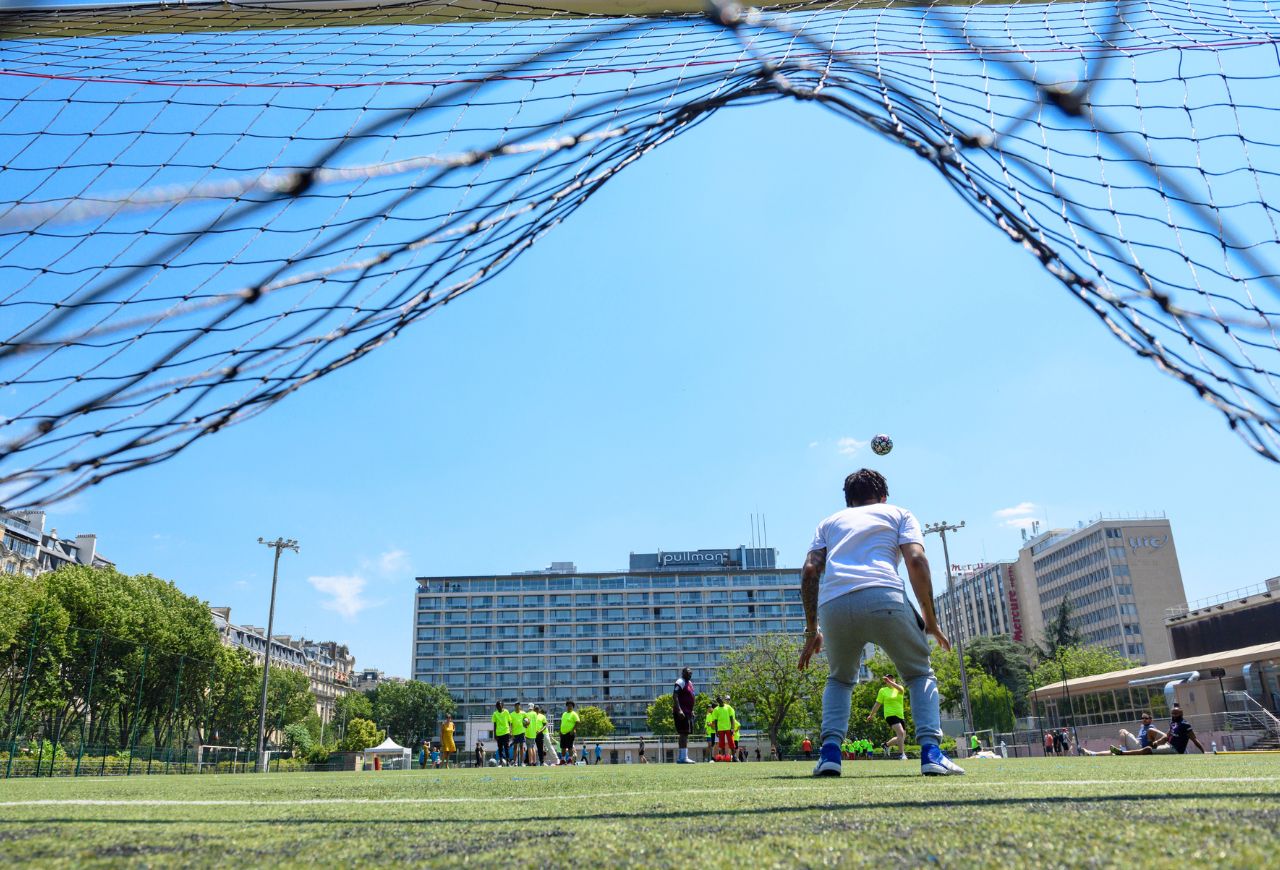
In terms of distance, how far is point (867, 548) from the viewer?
445 centimetres

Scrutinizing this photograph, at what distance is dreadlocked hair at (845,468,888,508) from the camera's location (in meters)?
4.90

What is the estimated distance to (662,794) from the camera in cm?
343

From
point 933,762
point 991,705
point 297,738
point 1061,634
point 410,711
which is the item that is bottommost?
point 297,738

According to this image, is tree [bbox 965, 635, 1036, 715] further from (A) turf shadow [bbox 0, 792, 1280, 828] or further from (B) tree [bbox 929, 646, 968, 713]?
(A) turf shadow [bbox 0, 792, 1280, 828]

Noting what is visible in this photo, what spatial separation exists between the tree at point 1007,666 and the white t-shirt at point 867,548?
255 feet

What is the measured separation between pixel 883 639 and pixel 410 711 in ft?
332

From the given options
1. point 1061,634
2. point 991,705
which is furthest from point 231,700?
point 1061,634

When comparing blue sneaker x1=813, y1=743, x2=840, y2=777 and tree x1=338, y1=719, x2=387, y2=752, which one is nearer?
blue sneaker x1=813, y1=743, x2=840, y2=777

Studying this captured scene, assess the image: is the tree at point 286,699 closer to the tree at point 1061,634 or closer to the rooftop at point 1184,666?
the rooftop at point 1184,666

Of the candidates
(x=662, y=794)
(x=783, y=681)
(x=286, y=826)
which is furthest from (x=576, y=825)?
(x=783, y=681)

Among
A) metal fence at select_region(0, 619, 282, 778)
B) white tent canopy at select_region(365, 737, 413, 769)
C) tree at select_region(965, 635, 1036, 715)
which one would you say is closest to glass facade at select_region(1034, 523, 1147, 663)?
tree at select_region(965, 635, 1036, 715)

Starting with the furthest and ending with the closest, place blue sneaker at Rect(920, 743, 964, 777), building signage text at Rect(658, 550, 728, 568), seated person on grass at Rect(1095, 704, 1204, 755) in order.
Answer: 1. building signage text at Rect(658, 550, 728, 568)
2. seated person on grass at Rect(1095, 704, 1204, 755)
3. blue sneaker at Rect(920, 743, 964, 777)

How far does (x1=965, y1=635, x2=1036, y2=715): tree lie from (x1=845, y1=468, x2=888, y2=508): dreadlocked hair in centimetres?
7734

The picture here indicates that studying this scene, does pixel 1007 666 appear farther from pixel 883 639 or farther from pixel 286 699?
pixel 883 639
